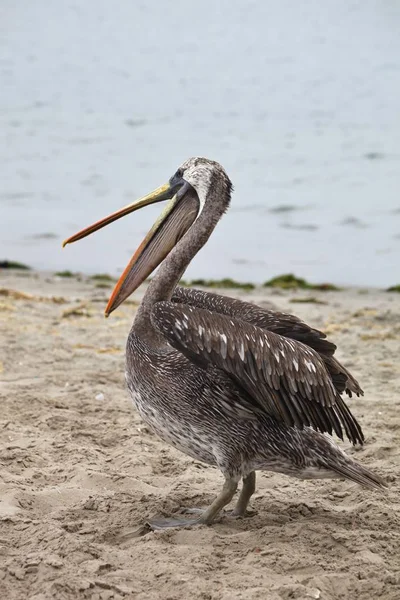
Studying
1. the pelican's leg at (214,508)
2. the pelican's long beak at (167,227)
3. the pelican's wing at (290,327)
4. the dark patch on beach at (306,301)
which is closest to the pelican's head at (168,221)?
the pelican's long beak at (167,227)

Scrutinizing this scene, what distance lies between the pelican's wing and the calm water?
6.91 meters

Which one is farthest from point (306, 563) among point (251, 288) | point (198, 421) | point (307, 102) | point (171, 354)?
point (307, 102)

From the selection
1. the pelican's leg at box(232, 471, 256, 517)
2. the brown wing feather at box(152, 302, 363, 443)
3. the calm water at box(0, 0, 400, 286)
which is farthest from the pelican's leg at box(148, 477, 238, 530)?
the calm water at box(0, 0, 400, 286)

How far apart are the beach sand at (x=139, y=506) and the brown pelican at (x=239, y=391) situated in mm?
214

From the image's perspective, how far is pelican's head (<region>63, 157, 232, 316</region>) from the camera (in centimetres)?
433

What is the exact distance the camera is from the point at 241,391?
3830mm

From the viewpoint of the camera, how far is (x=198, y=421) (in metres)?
3.88

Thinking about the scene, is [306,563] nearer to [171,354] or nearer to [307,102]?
[171,354]

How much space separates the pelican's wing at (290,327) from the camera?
13.3 ft

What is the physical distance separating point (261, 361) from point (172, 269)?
0.67 m

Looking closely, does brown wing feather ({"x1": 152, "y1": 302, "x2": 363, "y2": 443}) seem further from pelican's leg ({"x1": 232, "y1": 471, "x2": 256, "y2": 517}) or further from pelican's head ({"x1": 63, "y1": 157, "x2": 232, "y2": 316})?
pelican's head ({"x1": 63, "y1": 157, "x2": 232, "y2": 316})

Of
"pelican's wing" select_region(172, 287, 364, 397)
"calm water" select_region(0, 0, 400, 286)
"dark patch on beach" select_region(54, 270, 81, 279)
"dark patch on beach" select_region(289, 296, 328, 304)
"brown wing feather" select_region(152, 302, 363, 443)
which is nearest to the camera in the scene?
"brown wing feather" select_region(152, 302, 363, 443)

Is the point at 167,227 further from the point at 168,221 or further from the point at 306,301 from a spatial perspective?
the point at 306,301

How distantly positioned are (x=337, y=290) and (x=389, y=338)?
10.2 ft
